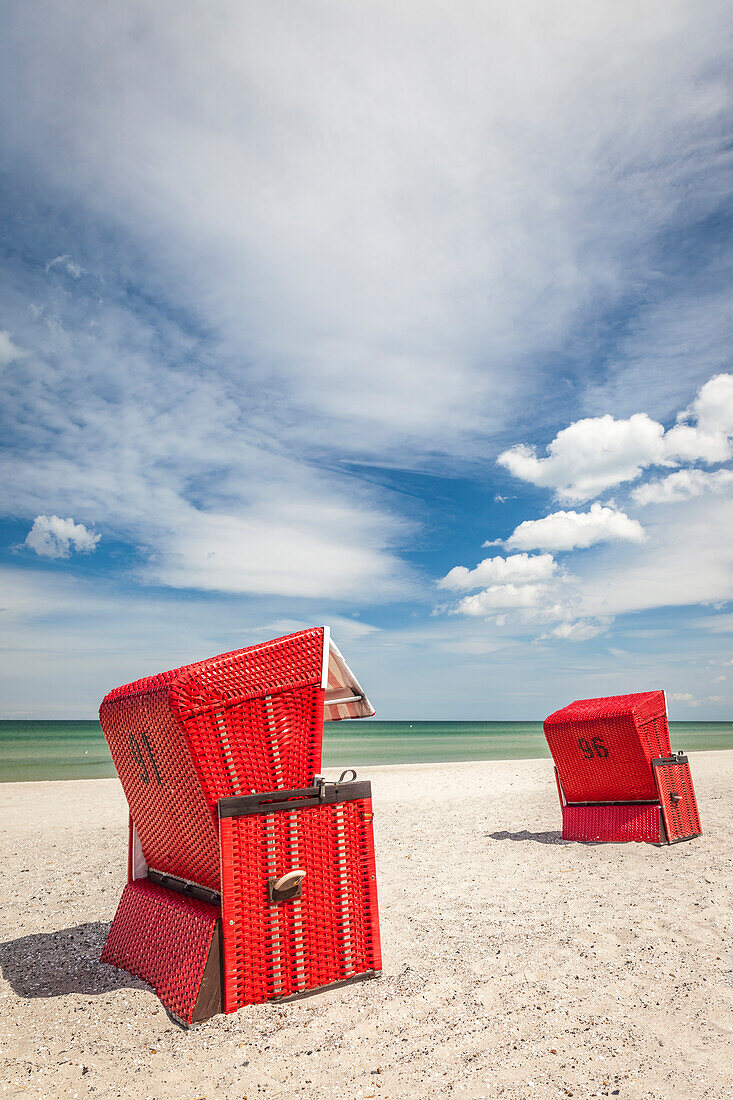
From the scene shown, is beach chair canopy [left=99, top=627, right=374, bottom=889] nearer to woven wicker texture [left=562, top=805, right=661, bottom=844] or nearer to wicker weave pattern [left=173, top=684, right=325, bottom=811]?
wicker weave pattern [left=173, top=684, right=325, bottom=811]

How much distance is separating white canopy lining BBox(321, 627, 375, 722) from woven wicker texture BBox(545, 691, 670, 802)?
180 inches

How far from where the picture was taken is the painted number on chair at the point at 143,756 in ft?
14.6

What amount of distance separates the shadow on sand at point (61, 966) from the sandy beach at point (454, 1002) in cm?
2

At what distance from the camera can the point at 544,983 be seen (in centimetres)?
446

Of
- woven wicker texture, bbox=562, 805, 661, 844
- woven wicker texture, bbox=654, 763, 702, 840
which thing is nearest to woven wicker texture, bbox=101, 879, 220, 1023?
woven wicker texture, bbox=562, 805, 661, 844

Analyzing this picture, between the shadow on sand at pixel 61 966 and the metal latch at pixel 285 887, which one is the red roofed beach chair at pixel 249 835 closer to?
the metal latch at pixel 285 887

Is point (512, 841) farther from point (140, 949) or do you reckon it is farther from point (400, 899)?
point (140, 949)

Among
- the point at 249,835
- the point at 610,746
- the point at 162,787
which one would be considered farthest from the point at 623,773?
the point at 162,787

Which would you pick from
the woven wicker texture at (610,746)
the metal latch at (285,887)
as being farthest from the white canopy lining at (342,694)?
the woven wicker texture at (610,746)

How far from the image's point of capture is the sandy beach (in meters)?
3.39

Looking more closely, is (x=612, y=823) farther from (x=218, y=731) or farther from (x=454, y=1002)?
(x=218, y=731)

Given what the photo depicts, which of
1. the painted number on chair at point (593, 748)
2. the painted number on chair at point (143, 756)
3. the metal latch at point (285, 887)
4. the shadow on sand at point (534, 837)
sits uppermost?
the painted number on chair at point (143, 756)

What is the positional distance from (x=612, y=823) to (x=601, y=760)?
0.88m

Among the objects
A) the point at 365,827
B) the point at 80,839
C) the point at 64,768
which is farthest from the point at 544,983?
the point at 64,768
